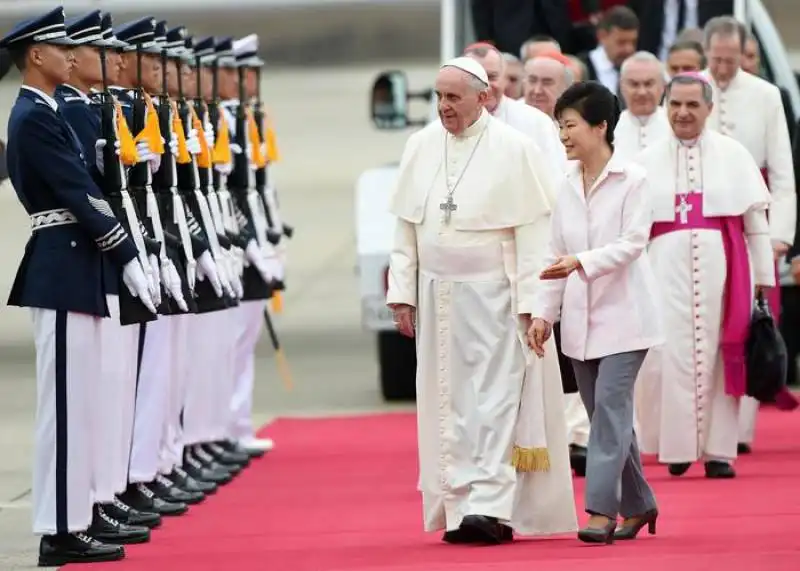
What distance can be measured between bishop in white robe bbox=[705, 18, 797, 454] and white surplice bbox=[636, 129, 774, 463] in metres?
0.81

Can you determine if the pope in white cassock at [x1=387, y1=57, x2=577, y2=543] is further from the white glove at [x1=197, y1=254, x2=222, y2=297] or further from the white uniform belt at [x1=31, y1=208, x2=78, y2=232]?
the white glove at [x1=197, y1=254, x2=222, y2=297]

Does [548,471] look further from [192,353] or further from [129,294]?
[192,353]

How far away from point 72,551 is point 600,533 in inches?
72.4

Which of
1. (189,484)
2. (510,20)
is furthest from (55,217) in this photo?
(510,20)

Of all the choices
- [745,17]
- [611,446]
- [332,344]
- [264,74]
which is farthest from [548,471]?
[264,74]

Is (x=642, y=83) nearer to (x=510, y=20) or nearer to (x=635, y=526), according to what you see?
(x=510, y=20)

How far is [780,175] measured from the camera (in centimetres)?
1266

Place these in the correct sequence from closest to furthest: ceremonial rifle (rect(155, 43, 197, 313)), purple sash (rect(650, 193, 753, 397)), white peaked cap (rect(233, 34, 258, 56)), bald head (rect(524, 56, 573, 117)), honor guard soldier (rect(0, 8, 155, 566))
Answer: honor guard soldier (rect(0, 8, 155, 566)), ceremonial rifle (rect(155, 43, 197, 313)), purple sash (rect(650, 193, 753, 397)), bald head (rect(524, 56, 573, 117)), white peaked cap (rect(233, 34, 258, 56))

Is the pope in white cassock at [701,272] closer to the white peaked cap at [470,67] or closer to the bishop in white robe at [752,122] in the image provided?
the bishop in white robe at [752,122]

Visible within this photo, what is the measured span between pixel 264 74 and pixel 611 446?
46.5 metres

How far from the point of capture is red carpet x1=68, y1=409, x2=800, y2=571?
8.76 metres

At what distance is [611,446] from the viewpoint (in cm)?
920

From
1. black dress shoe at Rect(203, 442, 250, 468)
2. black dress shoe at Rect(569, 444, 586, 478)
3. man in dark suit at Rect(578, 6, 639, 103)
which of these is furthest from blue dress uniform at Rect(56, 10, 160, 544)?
man in dark suit at Rect(578, 6, 639, 103)

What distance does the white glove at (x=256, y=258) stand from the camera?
1252cm
